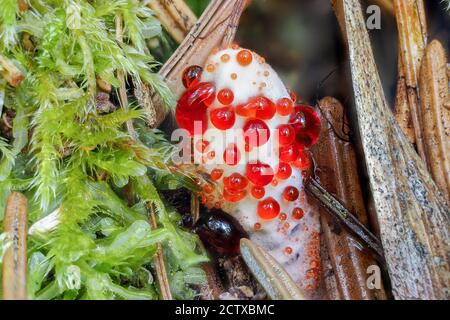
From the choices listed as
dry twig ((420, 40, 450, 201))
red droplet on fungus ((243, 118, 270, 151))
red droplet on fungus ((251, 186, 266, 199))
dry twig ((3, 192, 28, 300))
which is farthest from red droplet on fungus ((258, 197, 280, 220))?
dry twig ((3, 192, 28, 300))

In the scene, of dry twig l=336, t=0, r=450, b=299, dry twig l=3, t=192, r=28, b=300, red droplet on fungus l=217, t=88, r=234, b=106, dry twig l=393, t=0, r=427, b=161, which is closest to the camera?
dry twig l=3, t=192, r=28, b=300

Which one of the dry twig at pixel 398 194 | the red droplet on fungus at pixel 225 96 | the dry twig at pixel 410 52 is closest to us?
the dry twig at pixel 398 194

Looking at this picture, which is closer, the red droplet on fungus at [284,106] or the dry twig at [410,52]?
the red droplet on fungus at [284,106]

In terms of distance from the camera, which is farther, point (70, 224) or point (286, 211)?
point (286, 211)

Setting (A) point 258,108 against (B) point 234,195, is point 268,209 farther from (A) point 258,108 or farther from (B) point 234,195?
(A) point 258,108

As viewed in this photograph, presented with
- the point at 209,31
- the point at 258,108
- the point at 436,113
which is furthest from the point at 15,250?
the point at 436,113

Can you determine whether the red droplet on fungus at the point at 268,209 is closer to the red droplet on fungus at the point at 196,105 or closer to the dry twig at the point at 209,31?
the red droplet on fungus at the point at 196,105

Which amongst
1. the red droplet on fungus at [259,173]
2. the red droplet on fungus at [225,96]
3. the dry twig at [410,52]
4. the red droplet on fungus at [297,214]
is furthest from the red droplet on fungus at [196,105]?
the dry twig at [410,52]

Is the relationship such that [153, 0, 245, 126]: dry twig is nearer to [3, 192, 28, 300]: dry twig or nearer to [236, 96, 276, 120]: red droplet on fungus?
[236, 96, 276, 120]: red droplet on fungus
